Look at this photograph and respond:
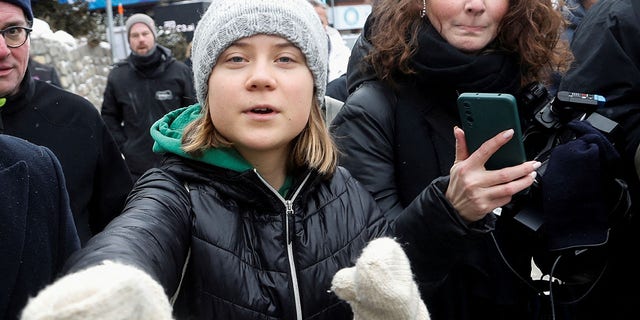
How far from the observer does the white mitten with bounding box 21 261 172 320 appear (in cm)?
110

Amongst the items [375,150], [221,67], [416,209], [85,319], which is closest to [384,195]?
[375,150]

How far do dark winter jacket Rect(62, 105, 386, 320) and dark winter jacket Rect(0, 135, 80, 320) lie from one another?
0.40 meters

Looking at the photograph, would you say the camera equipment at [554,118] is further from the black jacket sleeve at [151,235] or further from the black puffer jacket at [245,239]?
the black jacket sleeve at [151,235]

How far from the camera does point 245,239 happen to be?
6.31 feet

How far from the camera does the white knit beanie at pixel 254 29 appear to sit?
2.00 m

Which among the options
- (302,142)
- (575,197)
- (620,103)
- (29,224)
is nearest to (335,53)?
(620,103)

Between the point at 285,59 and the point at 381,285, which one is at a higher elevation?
the point at 285,59

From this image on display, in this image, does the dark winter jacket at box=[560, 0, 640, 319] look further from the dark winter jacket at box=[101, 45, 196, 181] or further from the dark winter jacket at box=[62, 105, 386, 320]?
the dark winter jacket at box=[101, 45, 196, 181]

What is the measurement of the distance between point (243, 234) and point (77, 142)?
5.94ft

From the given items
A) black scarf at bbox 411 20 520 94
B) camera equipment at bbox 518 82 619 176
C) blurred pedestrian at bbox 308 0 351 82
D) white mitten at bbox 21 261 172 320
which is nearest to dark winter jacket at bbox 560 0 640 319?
camera equipment at bbox 518 82 619 176

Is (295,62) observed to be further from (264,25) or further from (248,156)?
(248,156)

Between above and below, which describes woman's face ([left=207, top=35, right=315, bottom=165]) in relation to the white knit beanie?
below

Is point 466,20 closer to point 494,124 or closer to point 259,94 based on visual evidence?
point 494,124

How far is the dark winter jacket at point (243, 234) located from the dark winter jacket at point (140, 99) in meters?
5.82
